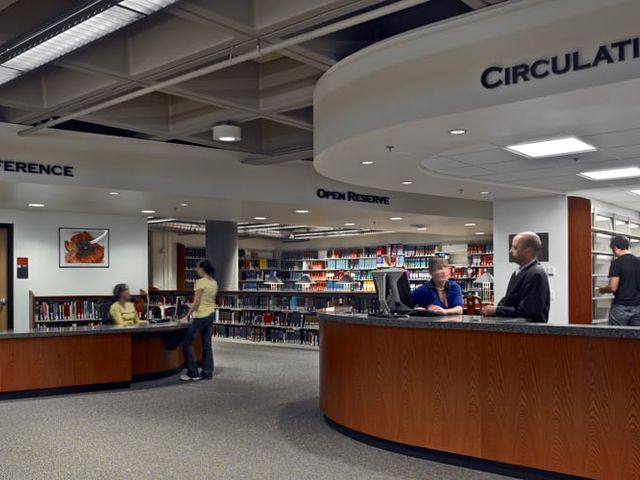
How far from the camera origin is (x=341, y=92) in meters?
5.38

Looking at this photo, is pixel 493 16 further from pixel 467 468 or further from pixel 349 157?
pixel 467 468

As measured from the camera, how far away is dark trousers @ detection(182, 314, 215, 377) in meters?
8.90

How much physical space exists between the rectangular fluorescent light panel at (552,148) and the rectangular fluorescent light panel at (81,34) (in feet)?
10.7

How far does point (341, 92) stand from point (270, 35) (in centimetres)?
79

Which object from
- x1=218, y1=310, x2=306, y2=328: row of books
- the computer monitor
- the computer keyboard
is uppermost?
the computer monitor

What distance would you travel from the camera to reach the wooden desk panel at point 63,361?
768cm

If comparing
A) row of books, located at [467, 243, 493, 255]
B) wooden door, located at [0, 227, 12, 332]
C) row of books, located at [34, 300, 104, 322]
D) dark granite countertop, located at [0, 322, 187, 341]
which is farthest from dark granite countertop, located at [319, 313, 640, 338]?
row of books, located at [467, 243, 493, 255]

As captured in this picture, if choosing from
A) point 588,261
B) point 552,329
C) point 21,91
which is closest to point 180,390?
point 21,91

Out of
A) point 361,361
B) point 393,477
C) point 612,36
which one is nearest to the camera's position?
point 612,36

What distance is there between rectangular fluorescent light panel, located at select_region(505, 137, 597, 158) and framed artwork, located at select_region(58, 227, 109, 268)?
8249 mm

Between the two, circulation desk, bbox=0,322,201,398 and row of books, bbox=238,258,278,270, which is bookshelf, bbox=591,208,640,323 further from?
row of books, bbox=238,258,278,270

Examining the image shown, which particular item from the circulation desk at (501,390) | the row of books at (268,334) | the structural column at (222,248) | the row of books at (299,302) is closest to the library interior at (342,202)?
the circulation desk at (501,390)

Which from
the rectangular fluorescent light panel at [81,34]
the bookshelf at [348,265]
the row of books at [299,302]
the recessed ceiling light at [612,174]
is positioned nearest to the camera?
the rectangular fluorescent light panel at [81,34]

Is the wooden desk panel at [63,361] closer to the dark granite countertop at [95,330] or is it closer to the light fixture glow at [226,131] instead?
the dark granite countertop at [95,330]
